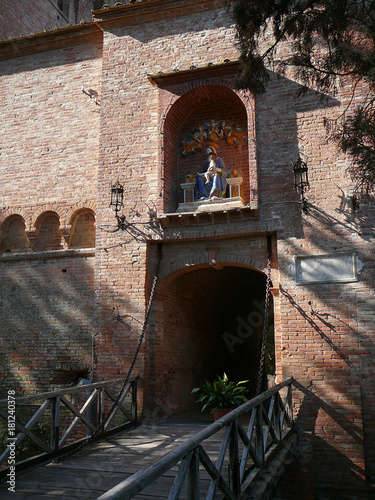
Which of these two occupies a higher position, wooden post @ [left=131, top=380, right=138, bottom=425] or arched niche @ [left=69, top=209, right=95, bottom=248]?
arched niche @ [left=69, top=209, right=95, bottom=248]

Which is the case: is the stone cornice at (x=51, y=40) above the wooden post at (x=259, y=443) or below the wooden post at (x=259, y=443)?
above

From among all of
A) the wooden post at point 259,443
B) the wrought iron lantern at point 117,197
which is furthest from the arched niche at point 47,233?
the wooden post at point 259,443

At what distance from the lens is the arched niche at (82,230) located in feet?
33.7

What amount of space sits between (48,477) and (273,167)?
6.28 meters

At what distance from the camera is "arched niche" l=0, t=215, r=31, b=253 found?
10740 mm

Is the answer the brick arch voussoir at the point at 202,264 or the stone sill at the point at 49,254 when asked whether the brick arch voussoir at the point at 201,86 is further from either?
the stone sill at the point at 49,254

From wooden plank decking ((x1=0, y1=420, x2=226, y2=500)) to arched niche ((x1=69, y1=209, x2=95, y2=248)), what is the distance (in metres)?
4.32

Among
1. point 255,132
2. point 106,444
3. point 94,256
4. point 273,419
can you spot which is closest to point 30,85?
point 94,256

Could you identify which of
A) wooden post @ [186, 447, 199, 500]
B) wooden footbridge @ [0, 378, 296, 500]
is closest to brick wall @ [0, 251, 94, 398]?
wooden footbridge @ [0, 378, 296, 500]

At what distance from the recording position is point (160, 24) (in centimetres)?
1012

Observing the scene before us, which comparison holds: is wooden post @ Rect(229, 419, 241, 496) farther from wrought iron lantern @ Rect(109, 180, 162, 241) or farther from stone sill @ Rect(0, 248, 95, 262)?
stone sill @ Rect(0, 248, 95, 262)

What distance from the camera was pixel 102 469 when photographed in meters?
5.33

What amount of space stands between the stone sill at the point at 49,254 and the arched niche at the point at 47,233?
299 mm

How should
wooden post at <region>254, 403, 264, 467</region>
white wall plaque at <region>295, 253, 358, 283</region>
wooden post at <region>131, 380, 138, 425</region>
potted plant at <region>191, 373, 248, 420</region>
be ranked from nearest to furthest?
1. wooden post at <region>254, 403, 264, 467</region>
2. potted plant at <region>191, 373, 248, 420</region>
3. white wall plaque at <region>295, 253, 358, 283</region>
4. wooden post at <region>131, 380, 138, 425</region>
